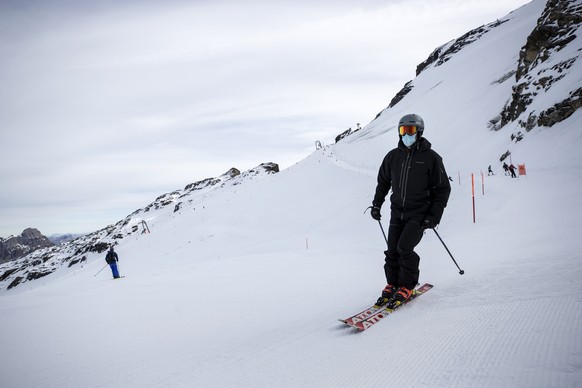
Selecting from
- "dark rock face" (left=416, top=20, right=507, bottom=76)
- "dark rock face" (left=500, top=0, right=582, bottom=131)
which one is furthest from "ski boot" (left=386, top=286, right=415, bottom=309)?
"dark rock face" (left=416, top=20, right=507, bottom=76)

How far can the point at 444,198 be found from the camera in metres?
4.15

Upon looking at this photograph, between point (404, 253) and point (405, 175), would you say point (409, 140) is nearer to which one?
point (405, 175)

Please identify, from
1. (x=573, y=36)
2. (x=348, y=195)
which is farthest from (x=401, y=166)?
(x=573, y=36)

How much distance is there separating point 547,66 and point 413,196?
2925 cm

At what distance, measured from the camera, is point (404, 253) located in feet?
13.6

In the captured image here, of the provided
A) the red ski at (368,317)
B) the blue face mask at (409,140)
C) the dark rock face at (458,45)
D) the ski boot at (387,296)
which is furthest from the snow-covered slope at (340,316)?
the dark rock face at (458,45)

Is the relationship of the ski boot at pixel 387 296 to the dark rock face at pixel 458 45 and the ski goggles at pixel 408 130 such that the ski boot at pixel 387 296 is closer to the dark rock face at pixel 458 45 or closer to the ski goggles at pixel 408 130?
the ski goggles at pixel 408 130

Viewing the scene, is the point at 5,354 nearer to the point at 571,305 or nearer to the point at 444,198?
the point at 444,198

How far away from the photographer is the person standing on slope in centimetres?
412

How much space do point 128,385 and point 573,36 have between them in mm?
35270

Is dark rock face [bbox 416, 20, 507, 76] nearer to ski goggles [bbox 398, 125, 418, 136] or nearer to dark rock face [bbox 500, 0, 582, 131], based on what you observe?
dark rock face [bbox 500, 0, 582, 131]

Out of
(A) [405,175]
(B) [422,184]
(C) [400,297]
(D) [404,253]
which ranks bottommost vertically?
(C) [400,297]

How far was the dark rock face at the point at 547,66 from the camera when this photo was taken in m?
19.9

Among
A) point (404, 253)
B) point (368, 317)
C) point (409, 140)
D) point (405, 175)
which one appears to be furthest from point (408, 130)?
point (368, 317)
